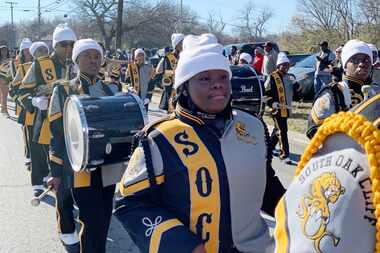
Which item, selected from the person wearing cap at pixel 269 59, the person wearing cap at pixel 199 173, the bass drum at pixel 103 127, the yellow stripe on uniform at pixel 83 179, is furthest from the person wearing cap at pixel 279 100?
the person wearing cap at pixel 199 173

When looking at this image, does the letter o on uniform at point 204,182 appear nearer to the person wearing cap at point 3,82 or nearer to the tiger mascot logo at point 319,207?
the tiger mascot logo at point 319,207

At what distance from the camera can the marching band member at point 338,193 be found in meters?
1.14

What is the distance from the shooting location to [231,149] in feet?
7.42

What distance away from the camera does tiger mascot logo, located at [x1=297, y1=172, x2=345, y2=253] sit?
116 centimetres

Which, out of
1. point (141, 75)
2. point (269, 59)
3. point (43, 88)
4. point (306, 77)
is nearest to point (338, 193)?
point (43, 88)

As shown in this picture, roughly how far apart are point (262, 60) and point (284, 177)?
9151 millimetres

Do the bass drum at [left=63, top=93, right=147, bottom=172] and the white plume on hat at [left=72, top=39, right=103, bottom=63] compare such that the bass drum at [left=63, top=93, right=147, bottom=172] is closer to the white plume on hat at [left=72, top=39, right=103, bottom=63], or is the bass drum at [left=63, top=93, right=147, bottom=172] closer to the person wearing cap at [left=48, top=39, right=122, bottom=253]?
the person wearing cap at [left=48, top=39, right=122, bottom=253]

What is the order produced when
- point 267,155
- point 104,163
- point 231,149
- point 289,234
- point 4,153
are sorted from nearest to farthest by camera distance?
point 289,234 < point 231,149 < point 267,155 < point 104,163 < point 4,153

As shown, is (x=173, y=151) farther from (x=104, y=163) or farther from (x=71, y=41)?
(x=71, y=41)

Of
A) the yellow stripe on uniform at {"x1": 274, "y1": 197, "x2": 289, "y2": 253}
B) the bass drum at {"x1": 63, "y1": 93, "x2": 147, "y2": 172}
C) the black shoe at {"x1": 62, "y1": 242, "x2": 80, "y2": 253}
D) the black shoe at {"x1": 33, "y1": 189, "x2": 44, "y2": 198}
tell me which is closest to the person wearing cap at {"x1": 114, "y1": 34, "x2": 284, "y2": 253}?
the yellow stripe on uniform at {"x1": 274, "y1": 197, "x2": 289, "y2": 253}

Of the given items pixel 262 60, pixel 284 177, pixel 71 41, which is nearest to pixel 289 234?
pixel 71 41

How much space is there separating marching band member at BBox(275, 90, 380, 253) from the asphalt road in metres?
3.84

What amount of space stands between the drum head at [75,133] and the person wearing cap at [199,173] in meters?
1.45

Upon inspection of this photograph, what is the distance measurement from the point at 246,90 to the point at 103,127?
1.61 m
